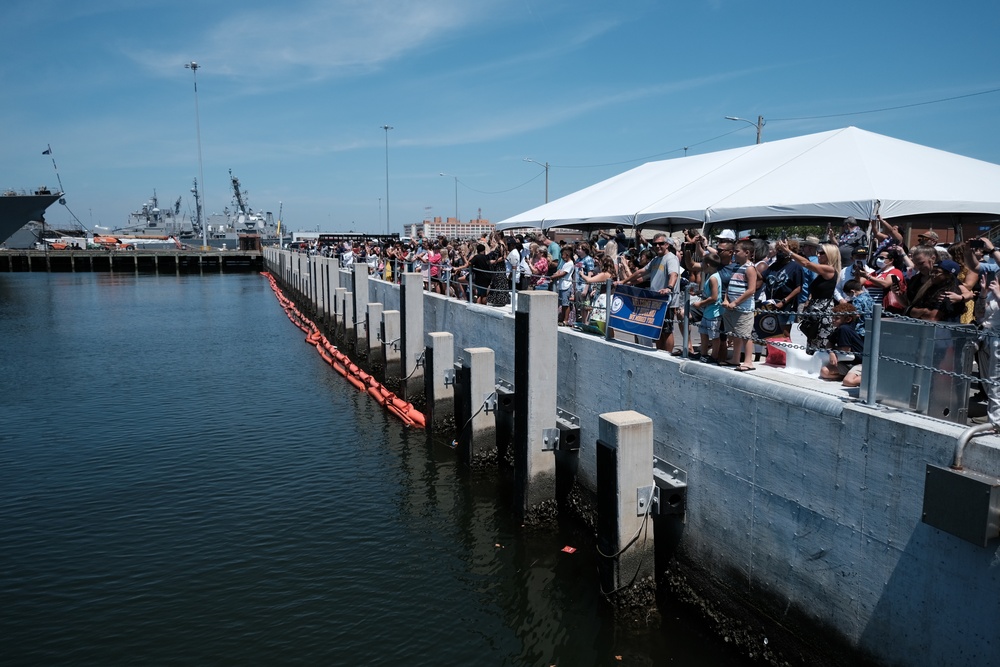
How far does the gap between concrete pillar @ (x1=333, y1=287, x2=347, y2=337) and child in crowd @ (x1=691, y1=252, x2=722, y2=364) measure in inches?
693

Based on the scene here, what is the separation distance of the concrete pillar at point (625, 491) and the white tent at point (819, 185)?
3.58 m

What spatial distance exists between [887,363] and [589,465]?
181 inches

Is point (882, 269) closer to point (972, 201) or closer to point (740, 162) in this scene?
point (972, 201)

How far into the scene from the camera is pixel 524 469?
9.38 meters

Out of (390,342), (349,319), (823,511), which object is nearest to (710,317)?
(823,511)

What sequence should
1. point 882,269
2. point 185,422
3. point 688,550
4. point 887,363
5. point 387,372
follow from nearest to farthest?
point 887,363
point 688,550
point 882,269
point 185,422
point 387,372

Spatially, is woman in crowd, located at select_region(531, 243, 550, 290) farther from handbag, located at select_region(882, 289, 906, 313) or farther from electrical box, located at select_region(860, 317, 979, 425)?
electrical box, located at select_region(860, 317, 979, 425)

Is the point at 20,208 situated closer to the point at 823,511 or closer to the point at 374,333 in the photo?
the point at 374,333

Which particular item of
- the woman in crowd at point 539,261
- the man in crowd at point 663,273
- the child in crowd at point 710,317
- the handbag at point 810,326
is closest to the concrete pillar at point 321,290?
the woman in crowd at point 539,261

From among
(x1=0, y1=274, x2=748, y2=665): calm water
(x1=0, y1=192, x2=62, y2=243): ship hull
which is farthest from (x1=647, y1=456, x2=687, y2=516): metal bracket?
(x1=0, y1=192, x2=62, y2=243): ship hull

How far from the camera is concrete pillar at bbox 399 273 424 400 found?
15.8 m

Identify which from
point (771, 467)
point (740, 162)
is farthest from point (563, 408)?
point (740, 162)

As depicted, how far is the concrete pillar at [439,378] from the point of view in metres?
13.1

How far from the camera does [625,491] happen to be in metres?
7.20
